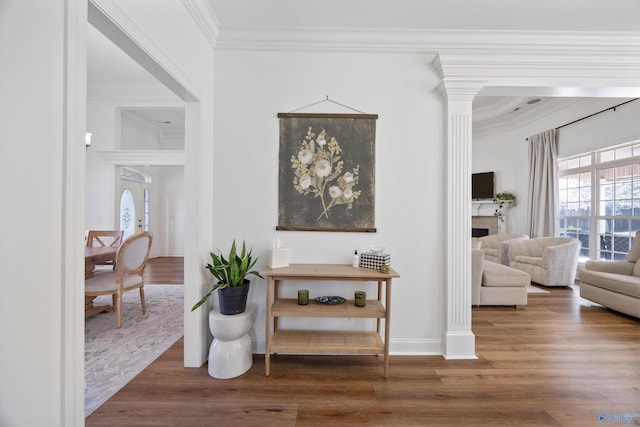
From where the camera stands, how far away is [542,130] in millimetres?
5406

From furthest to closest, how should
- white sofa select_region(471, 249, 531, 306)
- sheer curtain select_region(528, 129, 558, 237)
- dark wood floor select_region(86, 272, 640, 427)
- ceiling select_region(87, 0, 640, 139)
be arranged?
sheer curtain select_region(528, 129, 558, 237) < white sofa select_region(471, 249, 531, 306) < ceiling select_region(87, 0, 640, 139) < dark wood floor select_region(86, 272, 640, 427)

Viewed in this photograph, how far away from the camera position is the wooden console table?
1.94m

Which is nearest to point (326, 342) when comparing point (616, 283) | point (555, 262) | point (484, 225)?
point (616, 283)

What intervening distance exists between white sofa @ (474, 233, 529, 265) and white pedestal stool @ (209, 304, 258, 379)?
185 inches

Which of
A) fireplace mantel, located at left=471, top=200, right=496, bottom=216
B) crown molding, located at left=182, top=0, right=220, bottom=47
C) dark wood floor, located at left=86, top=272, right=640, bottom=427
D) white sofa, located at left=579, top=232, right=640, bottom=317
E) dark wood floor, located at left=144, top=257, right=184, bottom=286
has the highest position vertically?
crown molding, located at left=182, top=0, right=220, bottom=47

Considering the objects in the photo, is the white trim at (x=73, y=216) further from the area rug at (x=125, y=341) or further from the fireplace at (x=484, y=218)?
the fireplace at (x=484, y=218)

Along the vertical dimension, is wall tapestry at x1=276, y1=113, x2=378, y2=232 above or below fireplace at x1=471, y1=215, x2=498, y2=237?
above

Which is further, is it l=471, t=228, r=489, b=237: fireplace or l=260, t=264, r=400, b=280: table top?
l=471, t=228, r=489, b=237: fireplace

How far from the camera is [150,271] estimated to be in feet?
17.1

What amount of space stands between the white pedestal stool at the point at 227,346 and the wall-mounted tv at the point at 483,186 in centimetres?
612

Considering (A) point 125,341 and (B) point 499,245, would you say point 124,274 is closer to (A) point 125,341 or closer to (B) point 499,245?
(A) point 125,341

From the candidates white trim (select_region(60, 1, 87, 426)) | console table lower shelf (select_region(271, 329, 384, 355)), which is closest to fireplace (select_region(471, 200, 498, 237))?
console table lower shelf (select_region(271, 329, 384, 355))

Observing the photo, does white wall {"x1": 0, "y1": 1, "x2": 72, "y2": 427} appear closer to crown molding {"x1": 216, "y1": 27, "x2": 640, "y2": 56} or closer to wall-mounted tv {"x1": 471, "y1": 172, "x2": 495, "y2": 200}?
crown molding {"x1": 216, "y1": 27, "x2": 640, "y2": 56}

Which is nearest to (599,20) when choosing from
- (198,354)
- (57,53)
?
(57,53)
